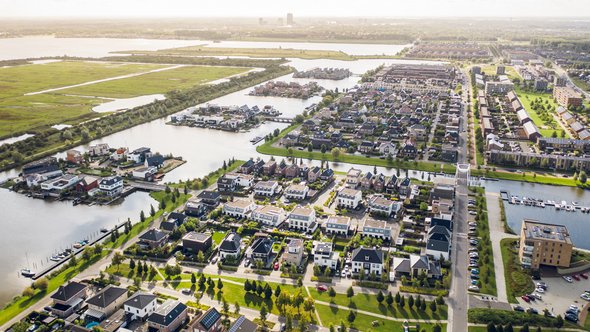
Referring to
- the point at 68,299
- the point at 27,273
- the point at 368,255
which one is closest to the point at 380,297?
the point at 368,255

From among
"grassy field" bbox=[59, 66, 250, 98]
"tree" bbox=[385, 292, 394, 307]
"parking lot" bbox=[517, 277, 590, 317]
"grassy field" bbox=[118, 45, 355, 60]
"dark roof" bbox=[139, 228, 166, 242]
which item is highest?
"grassy field" bbox=[118, 45, 355, 60]

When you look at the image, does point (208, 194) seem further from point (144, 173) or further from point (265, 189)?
point (144, 173)

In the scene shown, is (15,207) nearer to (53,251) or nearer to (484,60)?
(53,251)

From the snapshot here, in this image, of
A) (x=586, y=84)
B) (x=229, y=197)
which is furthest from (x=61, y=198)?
(x=586, y=84)

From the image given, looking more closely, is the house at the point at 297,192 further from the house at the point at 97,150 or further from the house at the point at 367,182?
the house at the point at 97,150

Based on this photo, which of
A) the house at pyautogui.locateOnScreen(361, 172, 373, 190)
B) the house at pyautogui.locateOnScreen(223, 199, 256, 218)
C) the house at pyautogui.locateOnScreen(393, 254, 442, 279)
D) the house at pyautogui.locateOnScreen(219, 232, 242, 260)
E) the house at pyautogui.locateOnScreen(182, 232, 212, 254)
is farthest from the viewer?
the house at pyautogui.locateOnScreen(361, 172, 373, 190)

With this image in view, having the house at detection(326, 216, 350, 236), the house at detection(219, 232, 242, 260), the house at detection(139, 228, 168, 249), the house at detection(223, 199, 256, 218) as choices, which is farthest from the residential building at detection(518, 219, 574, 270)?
the house at detection(139, 228, 168, 249)

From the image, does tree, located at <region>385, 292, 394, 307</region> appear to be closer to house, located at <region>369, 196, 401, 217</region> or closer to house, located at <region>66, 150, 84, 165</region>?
house, located at <region>369, 196, 401, 217</region>
